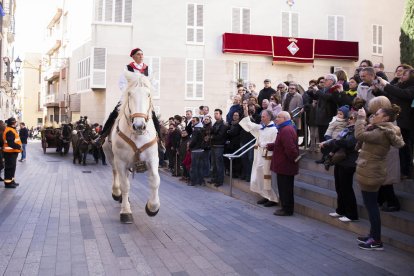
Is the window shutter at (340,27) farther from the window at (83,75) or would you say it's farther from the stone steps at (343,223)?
the stone steps at (343,223)

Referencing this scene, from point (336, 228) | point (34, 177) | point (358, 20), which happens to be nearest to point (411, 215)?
point (336, 228)

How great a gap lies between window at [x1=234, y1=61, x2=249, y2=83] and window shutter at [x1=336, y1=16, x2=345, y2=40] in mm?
6527

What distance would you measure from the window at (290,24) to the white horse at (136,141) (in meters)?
21.9

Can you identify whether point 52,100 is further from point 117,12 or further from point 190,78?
point 190,78

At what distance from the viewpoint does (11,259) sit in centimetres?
525

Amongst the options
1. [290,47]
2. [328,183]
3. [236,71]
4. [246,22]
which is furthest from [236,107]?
[290,47]

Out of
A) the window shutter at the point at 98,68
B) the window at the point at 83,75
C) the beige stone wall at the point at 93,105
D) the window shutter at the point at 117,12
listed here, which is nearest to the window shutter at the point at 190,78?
the window shutter at the point at 117,12

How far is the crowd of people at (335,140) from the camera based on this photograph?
5773mm

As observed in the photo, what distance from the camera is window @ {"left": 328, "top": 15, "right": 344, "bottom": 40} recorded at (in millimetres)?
28016

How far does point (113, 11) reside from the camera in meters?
25.2

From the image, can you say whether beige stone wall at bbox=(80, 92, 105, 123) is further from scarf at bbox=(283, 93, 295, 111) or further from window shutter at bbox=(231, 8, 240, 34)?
scarf at bbox=(283, 93, 295, 111)

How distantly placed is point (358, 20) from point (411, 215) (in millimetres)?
24791

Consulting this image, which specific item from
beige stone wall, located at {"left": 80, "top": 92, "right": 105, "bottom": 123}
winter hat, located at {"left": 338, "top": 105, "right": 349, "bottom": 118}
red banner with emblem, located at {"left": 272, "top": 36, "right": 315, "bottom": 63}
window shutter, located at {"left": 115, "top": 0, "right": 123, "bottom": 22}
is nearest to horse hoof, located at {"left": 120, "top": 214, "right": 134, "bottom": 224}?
winter hat, located at {"left": 338, "top": 105, "right": 349, "bottom": 118}

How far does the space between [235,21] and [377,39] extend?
9.66m
